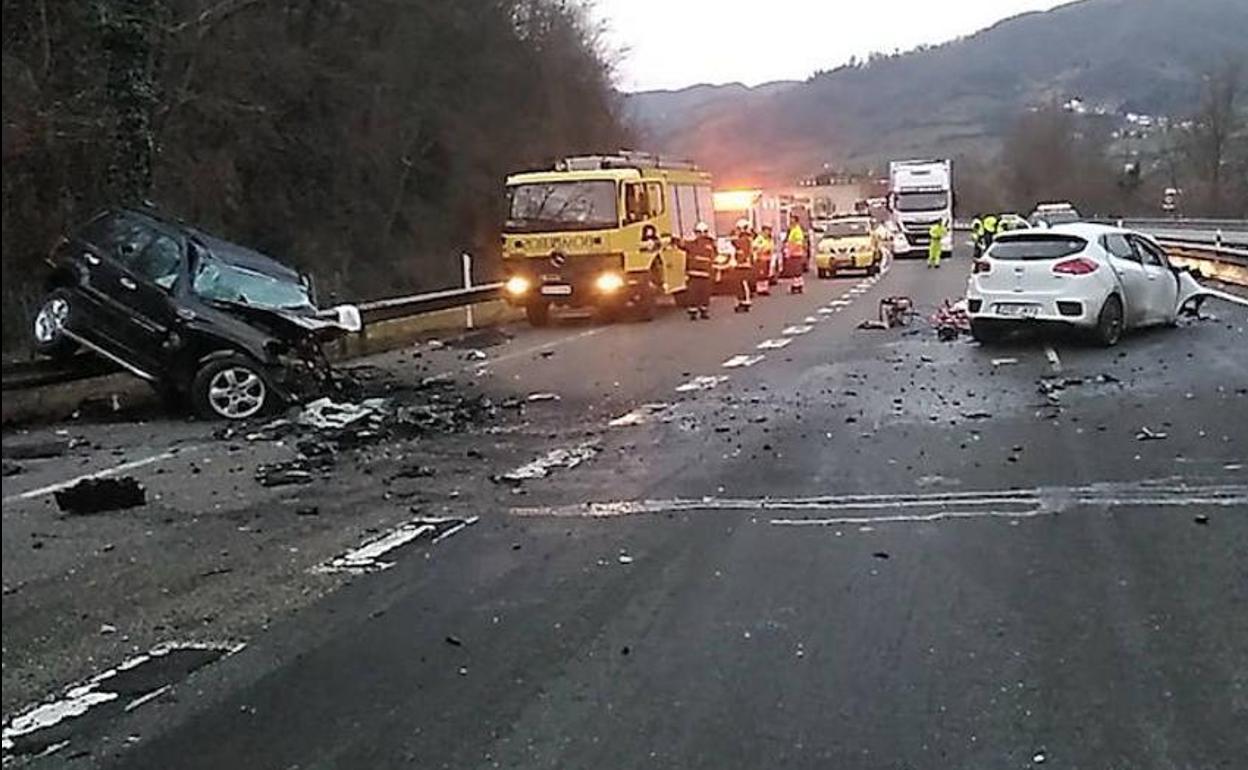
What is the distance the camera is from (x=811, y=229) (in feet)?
186

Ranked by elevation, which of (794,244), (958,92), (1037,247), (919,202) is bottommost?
(919,202)

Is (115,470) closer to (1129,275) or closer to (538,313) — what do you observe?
(1129,275)

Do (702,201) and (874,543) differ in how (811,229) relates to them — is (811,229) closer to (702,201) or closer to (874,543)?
(702,201)

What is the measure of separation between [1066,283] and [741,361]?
420 centimetres

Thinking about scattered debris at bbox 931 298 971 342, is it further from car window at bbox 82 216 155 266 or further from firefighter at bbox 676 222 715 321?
car window at bbox 82 216 155 266

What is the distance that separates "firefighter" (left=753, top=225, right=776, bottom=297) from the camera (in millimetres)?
37912

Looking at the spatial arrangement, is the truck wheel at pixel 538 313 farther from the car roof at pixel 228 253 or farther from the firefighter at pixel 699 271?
the car roof at pixel 228 253

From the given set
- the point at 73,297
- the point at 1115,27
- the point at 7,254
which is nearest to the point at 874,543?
the point at 7,254

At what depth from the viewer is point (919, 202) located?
61938 mm

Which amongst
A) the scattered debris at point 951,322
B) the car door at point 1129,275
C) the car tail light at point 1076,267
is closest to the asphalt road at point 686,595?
the car tail light at point 1076,267

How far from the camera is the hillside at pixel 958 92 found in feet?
127

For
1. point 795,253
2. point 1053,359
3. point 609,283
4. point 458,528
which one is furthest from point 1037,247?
point 795,253

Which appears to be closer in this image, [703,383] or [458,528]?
[458,528]

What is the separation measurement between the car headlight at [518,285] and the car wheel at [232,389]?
13.2m
